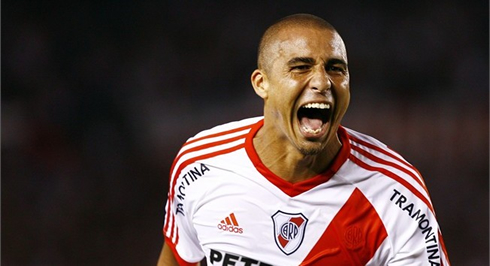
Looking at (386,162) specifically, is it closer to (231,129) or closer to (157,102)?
(231,129)

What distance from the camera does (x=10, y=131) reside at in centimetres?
578

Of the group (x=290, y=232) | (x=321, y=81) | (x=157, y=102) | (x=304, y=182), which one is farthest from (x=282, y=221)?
(x=157, y=102)

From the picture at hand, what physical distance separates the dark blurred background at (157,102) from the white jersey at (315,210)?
264 cm

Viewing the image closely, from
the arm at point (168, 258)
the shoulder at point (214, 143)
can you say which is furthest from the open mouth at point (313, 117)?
the arm at point (168, 258)

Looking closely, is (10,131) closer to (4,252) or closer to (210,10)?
(4,252)

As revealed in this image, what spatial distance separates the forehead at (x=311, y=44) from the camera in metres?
2.43

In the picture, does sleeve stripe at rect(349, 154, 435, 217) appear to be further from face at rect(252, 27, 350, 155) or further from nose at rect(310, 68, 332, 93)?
nose at rect(310, 68, 332, 93)

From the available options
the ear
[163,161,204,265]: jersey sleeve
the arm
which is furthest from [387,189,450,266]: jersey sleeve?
the arm

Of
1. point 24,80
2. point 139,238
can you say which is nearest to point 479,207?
point 139,238

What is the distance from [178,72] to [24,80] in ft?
4.04

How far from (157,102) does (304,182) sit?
3504 millimetres

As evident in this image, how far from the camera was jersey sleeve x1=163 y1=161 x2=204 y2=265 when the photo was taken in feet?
9.60

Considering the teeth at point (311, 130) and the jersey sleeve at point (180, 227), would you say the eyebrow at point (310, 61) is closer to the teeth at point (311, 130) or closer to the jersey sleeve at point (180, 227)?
the teeth at point (311, 130)

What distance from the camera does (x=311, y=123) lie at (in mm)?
2502
